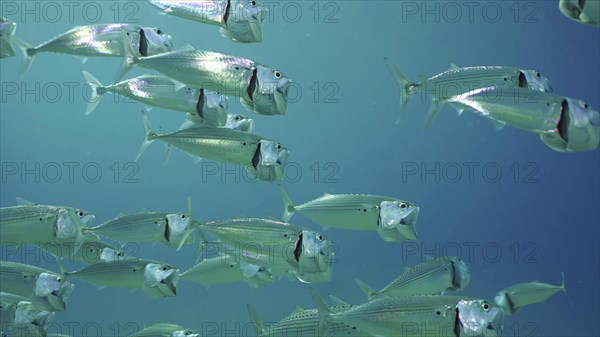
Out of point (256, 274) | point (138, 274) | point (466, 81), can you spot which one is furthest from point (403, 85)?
point (138, 274)

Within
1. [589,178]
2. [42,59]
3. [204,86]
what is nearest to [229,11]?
[204,86]

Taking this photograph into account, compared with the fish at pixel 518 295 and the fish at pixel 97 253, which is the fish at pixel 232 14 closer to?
the fish at pixel 97 253

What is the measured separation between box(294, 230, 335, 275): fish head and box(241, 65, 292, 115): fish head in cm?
68

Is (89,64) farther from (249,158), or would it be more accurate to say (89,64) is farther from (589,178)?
(589,178)

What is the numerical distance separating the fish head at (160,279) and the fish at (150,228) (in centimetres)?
17

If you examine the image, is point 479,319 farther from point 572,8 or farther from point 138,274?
point 138,274

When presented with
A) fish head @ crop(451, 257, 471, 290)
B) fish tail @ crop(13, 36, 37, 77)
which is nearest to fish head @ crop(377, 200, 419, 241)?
fish head @ crop(451, 257, 471, 290)

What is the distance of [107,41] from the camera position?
3549 millimetres

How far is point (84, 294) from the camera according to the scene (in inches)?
484

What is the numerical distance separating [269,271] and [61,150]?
1057 centimetres

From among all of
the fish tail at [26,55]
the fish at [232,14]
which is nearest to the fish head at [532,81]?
the fish at [232,14]

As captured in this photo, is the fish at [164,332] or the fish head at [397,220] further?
the fish at [164,332]

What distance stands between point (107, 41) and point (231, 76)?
903mm

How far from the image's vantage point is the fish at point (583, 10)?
7.97 feet
